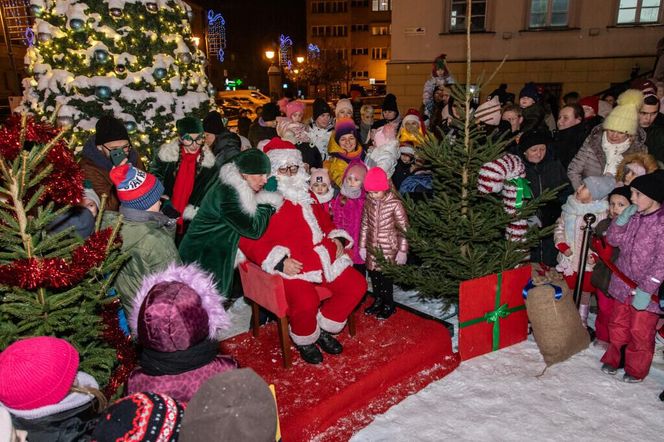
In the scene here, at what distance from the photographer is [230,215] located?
379 centimetres

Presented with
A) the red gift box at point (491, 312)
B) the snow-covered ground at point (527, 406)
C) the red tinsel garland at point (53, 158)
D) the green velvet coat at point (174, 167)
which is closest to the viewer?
the red tinsel garland at point (53, 158)

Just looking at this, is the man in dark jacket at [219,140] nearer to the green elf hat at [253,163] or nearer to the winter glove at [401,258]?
the green elf hat at [253,163]

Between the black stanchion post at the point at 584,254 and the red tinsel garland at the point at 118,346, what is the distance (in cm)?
392

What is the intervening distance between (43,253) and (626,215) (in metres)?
4.25

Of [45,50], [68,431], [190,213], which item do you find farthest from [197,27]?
[68,431]

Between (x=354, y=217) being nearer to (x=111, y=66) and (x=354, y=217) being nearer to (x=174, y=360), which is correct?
(x=174, y=360)

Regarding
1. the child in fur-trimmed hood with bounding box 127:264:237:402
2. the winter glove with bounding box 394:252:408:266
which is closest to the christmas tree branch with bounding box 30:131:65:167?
the child in fur-trimmed hood with bounding box 127:264:237:402

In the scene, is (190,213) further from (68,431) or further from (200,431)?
(200,431)

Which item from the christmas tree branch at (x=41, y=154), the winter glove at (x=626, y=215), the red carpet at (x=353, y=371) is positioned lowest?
the red carpet at (x=353, y=371)

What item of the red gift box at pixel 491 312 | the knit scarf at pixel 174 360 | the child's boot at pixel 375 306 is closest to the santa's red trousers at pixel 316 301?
the child's boot at pixel 375 306

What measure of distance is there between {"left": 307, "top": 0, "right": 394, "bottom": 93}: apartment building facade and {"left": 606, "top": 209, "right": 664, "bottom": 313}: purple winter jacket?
201 ft

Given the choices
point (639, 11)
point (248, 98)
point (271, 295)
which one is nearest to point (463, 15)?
point (639, 11)

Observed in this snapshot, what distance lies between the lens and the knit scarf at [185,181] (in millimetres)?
5145

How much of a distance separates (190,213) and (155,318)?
277 cm
